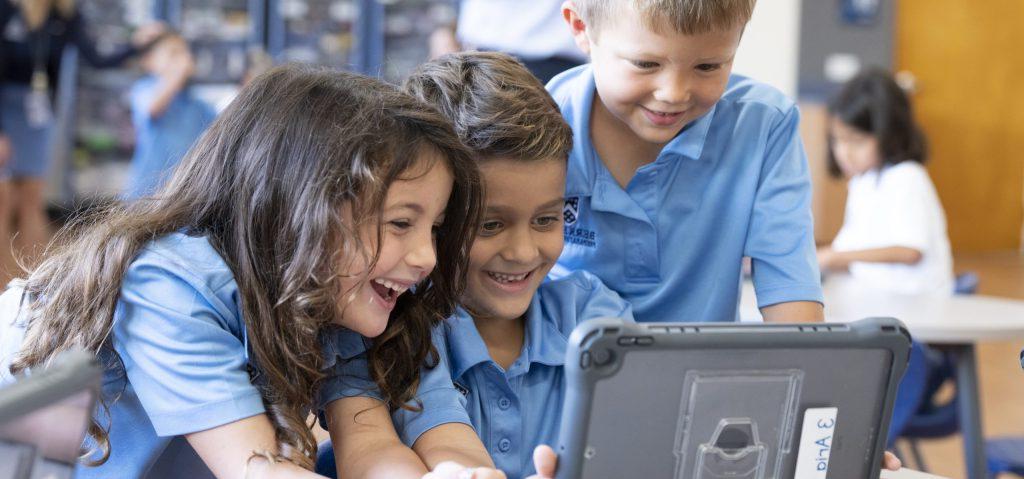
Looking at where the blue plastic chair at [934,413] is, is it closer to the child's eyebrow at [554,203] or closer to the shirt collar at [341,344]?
the child's eyebrow at [554,203]

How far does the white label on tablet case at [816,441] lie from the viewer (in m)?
0.83

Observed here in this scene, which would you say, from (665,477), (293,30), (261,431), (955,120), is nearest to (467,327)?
(261,431)

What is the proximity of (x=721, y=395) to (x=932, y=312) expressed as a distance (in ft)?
5.96

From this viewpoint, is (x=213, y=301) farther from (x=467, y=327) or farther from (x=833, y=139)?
(x=833, y=139)

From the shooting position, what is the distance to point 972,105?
7371 millimetres

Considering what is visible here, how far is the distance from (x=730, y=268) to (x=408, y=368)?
54 centimetres

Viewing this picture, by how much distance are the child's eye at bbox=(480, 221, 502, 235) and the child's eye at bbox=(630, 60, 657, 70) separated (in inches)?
9.9

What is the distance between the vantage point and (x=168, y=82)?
5828 millimetres

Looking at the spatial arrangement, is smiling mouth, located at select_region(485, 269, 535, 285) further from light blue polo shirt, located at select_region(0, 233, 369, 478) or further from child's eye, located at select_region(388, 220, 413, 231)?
light blue polo shirt, located at select_region(0, 233, 369, 478)

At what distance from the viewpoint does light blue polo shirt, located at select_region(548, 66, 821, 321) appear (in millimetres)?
1520

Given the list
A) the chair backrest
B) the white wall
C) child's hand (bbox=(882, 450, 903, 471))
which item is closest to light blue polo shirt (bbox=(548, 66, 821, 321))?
child's hand (bbox=(882, 450, 903, 471))

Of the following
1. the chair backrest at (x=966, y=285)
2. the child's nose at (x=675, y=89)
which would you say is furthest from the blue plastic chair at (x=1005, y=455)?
the child's nose at (x=675, y=89)

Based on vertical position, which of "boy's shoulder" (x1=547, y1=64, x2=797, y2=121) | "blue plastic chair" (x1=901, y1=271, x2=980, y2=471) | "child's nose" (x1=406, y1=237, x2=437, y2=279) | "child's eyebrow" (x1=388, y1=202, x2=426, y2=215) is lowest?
"blue plastic chair" (x1=901, y1=271, x2=980, y2=471)

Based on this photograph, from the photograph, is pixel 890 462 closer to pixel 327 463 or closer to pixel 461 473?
pixel 461 473
